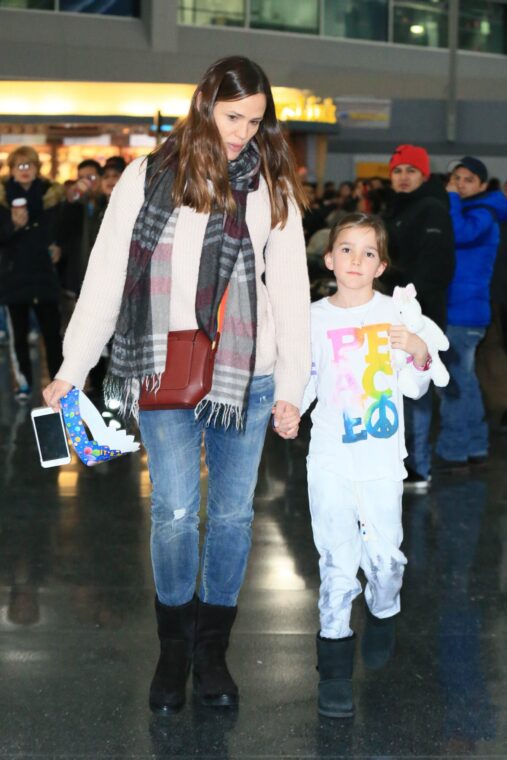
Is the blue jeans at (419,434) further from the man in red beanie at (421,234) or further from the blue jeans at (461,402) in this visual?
the blue jeans at (461,402)

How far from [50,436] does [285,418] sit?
0.73 m

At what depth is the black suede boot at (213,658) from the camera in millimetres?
3986

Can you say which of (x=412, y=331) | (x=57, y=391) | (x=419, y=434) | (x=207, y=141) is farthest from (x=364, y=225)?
(x=419, y=434)

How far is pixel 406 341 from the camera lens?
4.05 metres

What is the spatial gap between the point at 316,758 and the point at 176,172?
1.74m

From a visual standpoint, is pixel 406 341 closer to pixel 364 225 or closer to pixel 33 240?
pixel 364 225

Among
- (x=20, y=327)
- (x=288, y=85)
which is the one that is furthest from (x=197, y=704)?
(x=288, y=85)

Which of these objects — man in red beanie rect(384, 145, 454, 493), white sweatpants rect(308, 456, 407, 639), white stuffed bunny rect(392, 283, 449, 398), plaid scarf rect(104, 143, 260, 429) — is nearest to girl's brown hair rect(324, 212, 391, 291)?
white stuffed bunny rect(392, 283, 449, 398)

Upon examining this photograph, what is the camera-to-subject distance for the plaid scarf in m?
3.70

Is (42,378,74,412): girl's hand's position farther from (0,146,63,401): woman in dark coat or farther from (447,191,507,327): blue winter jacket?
(0,146,63,401): woman in dark coat

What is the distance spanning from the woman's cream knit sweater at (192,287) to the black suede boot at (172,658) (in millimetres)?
767

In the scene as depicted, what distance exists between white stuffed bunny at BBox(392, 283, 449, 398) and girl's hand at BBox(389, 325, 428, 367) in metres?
0.04

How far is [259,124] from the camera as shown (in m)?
3.84

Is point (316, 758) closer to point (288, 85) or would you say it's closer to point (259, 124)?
point (259, 124)
